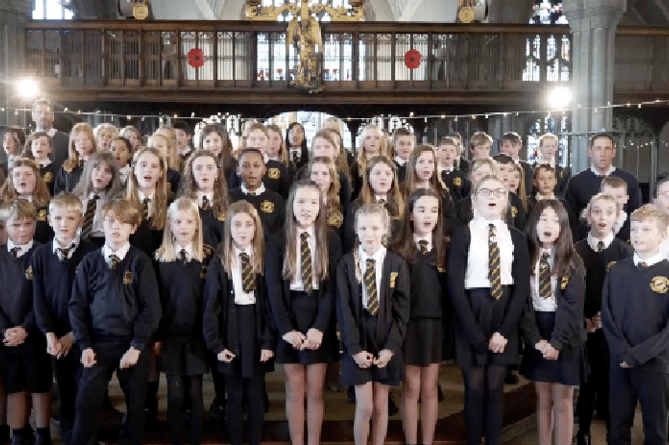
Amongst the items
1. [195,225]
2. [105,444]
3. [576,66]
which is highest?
[576,66]

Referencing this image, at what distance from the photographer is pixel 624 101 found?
42.4 feet

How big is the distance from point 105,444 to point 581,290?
8.77 ft

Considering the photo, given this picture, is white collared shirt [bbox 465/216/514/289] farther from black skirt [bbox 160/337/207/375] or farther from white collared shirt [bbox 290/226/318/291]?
black skirt [bbox 160/337/207/375]

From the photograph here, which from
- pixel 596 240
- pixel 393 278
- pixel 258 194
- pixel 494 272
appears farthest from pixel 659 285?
pixel 258 194

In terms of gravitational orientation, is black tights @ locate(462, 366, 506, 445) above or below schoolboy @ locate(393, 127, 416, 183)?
below

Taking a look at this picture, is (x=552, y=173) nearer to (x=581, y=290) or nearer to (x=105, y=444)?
(x=581, y=290)

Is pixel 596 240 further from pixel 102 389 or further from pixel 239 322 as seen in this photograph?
pixel 102 389

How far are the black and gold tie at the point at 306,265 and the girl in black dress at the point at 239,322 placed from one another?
9.2 inches

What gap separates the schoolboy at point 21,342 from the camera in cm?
444

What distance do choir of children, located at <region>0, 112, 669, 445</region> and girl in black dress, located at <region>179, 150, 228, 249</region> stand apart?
0.09 m

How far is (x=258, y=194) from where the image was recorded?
500cm

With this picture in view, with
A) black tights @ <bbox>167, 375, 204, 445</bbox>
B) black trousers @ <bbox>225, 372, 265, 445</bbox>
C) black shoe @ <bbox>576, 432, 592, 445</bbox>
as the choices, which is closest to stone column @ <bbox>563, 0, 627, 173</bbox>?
black shoe @ <bbox>576, 432, 592, 445</bbox>

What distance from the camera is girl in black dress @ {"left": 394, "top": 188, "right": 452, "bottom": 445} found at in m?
4.30

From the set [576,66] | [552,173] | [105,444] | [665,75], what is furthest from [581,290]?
[665,75]
